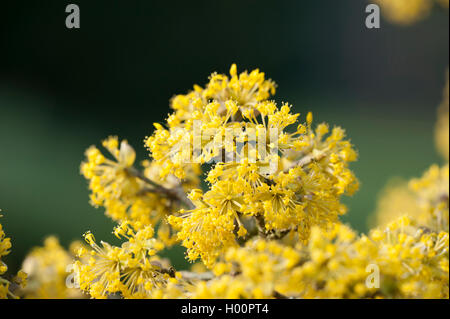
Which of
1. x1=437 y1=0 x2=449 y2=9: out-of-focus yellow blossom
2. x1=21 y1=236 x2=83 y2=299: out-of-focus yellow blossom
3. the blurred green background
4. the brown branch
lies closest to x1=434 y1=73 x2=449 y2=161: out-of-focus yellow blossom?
the blurred green background

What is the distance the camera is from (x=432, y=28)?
1947mm

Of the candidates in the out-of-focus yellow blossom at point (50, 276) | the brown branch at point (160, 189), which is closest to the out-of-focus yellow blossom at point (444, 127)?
the brown branch at point (160, 189)

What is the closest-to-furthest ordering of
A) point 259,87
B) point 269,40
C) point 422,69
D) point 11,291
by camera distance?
1. point 11,291
2. point 259,87
3. point 269,40
4. point 422,69

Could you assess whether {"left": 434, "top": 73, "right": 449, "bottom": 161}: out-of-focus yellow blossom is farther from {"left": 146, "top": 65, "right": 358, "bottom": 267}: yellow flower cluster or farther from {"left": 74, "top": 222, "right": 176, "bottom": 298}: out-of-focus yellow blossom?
{"left": 74, "top": 222, "right": 176, "bottom": 298}: out-of-focus yellow blossom

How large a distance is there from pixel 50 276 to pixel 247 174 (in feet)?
1.44

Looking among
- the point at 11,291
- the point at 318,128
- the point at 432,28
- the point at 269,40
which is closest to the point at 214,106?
the point at 318,128

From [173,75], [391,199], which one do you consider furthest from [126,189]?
[391,199]

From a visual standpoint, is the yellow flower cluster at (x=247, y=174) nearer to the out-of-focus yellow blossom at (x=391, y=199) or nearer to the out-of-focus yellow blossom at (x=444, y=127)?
the out-of-focus yellow blossom at (x=391, y=199)

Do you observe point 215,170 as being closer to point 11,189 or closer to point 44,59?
point 11,189

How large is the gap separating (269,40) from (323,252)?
5.22 feet

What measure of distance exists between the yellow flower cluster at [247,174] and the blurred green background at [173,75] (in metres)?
0.72

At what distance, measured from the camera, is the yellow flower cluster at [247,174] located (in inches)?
19.1

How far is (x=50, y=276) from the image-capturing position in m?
0.71
